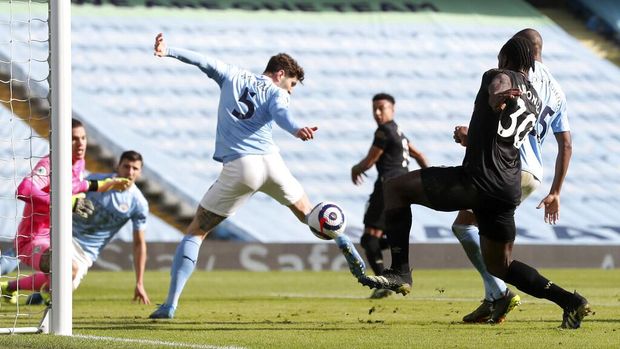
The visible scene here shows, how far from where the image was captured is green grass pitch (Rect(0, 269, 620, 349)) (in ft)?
23.8

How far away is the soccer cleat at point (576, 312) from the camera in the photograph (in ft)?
25.6

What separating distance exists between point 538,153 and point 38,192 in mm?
3999

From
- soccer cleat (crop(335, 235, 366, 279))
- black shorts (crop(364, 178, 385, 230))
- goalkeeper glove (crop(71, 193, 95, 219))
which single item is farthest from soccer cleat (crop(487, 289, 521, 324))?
black shorts (crop(364, 178, 385, 230))

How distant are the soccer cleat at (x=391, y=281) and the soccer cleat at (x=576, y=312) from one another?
1062mm

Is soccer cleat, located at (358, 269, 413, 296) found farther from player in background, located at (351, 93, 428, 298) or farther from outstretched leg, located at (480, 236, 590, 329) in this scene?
player in background, located at (351, 93, 428, 298)

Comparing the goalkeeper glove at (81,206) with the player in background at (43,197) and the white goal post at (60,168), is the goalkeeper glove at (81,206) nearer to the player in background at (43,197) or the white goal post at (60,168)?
the player in background at (43,197)

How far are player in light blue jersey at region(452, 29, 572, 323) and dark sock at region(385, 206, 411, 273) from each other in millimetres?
719

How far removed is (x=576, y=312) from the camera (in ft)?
25.8

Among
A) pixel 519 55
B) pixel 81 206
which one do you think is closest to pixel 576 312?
pixel 519 55

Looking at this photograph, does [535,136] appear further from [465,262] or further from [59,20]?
[465,262]

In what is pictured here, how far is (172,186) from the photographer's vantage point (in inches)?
915

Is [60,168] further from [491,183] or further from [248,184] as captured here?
[491,183]

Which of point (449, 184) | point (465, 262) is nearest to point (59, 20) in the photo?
point (449, 184)

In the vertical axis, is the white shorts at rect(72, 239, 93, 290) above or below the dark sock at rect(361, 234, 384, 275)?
above
